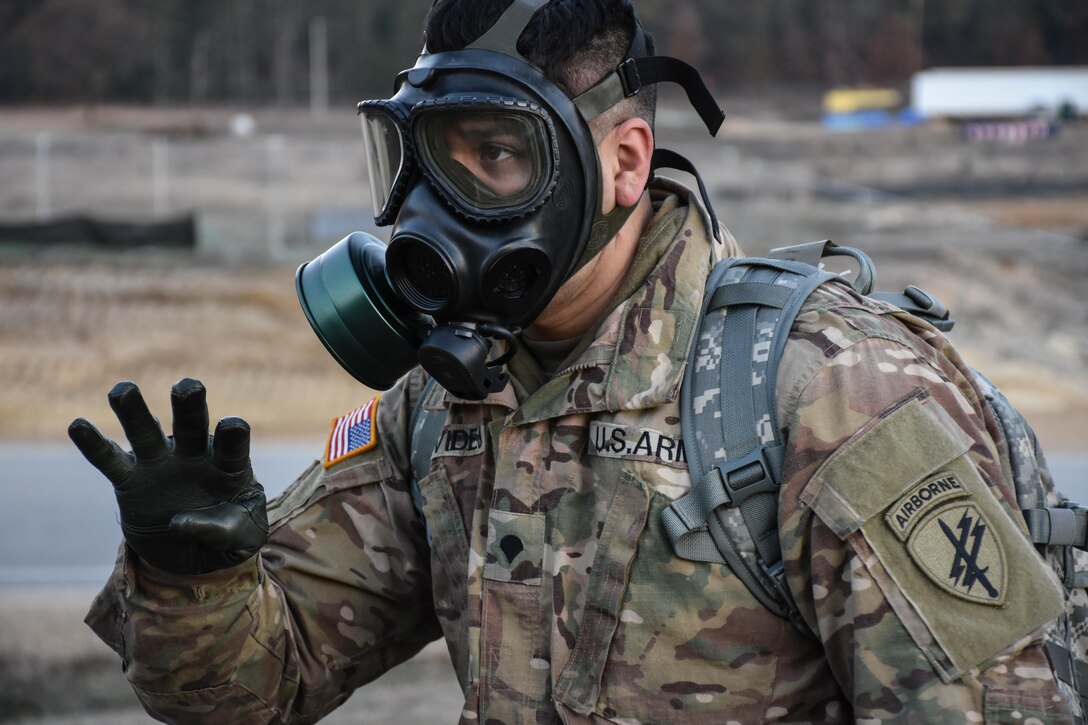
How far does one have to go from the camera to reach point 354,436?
2.51 meters

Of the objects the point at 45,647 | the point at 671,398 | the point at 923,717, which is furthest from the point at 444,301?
the point at 45,647

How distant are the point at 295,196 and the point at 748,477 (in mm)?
22711

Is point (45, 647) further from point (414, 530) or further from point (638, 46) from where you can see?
point (638, 46)

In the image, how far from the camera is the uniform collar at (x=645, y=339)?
2.09m

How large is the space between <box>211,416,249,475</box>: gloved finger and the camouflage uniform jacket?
0.21 meters

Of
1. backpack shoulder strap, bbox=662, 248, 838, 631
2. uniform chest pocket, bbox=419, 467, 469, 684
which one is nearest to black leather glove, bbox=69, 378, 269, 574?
uniform chest pocket, bbox=419, 467, 469, 684

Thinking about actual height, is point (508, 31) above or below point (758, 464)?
above

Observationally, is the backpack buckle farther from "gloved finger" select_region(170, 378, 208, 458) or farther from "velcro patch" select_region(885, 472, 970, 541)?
"gloved finger" select_region(170, 378, 208, 458)

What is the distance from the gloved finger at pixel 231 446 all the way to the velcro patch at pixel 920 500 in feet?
3.36

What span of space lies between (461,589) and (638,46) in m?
1.03

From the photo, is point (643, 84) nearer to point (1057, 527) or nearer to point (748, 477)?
point (748, 477)

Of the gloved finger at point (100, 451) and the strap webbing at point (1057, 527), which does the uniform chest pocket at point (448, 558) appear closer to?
the gloved finger at point (100, 451)

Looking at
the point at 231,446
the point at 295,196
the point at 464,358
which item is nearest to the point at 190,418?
the point at 231,446

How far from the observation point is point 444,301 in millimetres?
2133
